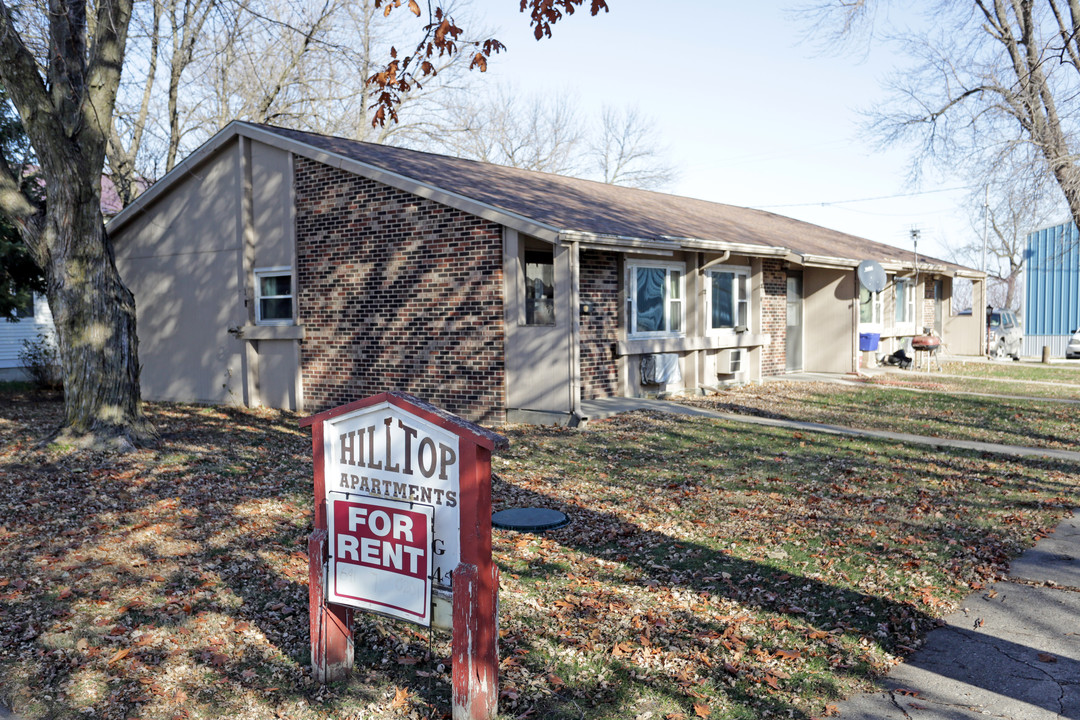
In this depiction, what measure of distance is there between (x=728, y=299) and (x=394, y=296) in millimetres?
7060

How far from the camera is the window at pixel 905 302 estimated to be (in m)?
24.9

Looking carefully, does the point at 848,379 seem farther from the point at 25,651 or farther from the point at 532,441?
the point at 25,651

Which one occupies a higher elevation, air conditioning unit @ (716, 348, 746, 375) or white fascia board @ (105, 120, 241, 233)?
white fascia board @ (105, 120, 241, 233)

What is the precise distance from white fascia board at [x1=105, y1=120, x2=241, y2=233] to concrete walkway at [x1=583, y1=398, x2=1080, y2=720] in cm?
1359

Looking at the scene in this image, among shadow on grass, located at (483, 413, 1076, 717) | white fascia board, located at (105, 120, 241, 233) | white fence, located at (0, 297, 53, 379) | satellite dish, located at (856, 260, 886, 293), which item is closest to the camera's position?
shadow on grass, located at (483, 413, 1076, 717)

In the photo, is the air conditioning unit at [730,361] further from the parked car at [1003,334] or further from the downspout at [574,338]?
the parked car at [1003,334]

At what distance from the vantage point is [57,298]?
10062 millimetres

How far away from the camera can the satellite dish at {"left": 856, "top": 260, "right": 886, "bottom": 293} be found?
19.7 meters

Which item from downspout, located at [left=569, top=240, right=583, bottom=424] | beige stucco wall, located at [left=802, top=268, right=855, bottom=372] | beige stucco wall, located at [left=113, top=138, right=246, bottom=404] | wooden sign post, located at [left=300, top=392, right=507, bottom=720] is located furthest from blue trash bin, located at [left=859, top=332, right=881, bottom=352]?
wooden sign post, located at [left=300, top=392, right=507, bottom=720]

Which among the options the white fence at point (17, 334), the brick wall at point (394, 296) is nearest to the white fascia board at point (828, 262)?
the brick wall at point (394, 296)

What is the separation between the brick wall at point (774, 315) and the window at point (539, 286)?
7037 mm

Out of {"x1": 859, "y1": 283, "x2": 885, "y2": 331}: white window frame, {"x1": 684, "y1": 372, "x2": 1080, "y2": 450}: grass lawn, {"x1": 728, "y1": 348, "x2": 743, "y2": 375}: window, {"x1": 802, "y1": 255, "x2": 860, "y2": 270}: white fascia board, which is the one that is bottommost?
{"x1": 684, "y1": 372, "x2": 1080, "y2": 450}: grass lawn

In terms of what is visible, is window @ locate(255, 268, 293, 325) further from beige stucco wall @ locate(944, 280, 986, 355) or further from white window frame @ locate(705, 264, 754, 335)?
beige stucco wall @ locate(944, 280, 986, 355)

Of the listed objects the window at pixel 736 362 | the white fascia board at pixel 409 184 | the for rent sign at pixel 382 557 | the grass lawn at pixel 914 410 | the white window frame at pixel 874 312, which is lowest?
the grass lawn at pixel 914 410
